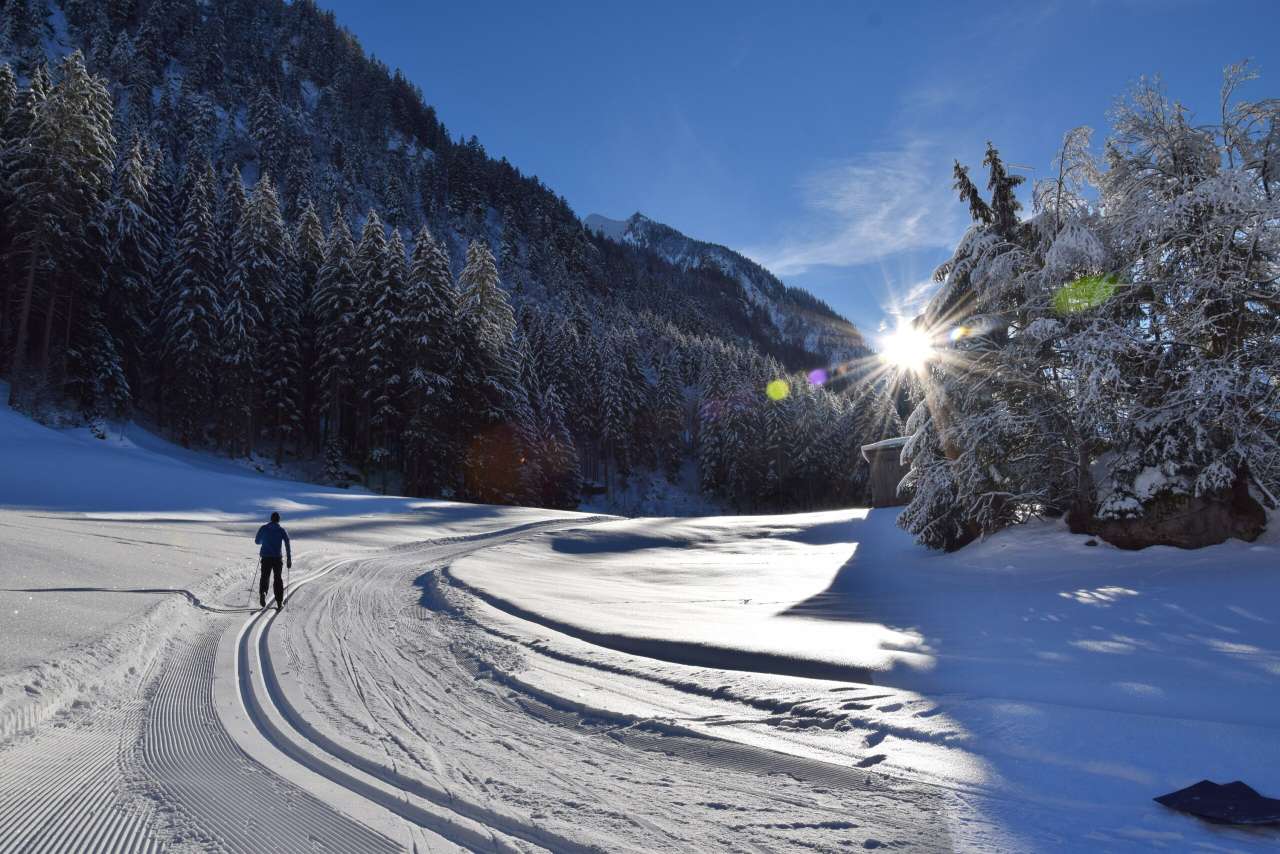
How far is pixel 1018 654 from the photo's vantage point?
5.73 metres

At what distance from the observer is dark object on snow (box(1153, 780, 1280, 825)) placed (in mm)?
2799

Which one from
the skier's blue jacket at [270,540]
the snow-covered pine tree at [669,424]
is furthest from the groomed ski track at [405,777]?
the snow-covered pine tree at [669,424]

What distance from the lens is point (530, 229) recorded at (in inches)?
4722

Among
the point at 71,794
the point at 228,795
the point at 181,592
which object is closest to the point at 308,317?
the point at 181,592

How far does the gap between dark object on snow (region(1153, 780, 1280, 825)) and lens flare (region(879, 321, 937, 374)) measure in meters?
11.0

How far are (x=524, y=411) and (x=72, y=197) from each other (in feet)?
79.2

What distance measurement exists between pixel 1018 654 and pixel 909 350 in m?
9.37

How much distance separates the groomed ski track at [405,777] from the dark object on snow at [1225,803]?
1.12 metres

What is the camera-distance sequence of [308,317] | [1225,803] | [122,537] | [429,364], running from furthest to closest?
[308,317] → [429,364] → [122,537] → [1225,803]

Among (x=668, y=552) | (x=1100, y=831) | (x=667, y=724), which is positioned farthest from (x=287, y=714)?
(x=668, y=552)

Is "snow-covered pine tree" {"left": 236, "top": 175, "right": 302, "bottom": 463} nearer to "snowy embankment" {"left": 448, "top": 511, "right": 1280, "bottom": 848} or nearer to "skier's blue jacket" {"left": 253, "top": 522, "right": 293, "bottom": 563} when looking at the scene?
"skier's blue jacket" {"left": 253, "top": 522, "right": 293, "bottom": 563}

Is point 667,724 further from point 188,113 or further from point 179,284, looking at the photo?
point 188,113

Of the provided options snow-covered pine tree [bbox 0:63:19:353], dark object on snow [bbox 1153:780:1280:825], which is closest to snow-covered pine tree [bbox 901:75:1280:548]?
dark object on snow [bbox 1153:780:1280:825]

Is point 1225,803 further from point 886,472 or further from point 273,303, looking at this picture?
point 273,303
